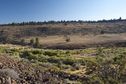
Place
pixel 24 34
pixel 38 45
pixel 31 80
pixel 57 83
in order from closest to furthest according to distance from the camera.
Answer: pixel 31 80 → pixel 57 83 → pixel 38 45 → pixel 24 34

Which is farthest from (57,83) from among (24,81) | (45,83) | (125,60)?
(125,60)

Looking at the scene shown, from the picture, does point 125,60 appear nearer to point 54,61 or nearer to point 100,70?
point 100,70

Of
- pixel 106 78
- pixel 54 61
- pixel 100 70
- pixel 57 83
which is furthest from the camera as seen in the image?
pixel 54 61

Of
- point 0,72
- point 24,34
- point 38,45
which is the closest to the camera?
point 0,72

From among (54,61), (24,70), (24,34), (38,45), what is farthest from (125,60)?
(24,34)

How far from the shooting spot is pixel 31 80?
22.0 meters

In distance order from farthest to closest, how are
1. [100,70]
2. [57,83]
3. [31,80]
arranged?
1. [100,70]
2. [57,83]
3. [31,80]

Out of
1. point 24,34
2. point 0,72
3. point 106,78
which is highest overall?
point 0,72

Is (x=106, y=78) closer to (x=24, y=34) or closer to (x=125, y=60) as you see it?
(x=125, y=60)

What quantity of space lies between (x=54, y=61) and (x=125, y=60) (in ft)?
58.7

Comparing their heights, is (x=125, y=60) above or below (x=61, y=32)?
above

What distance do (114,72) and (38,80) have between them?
259 inches

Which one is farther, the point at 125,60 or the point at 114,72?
the point at 125,60

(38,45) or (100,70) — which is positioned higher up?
(100,70)
